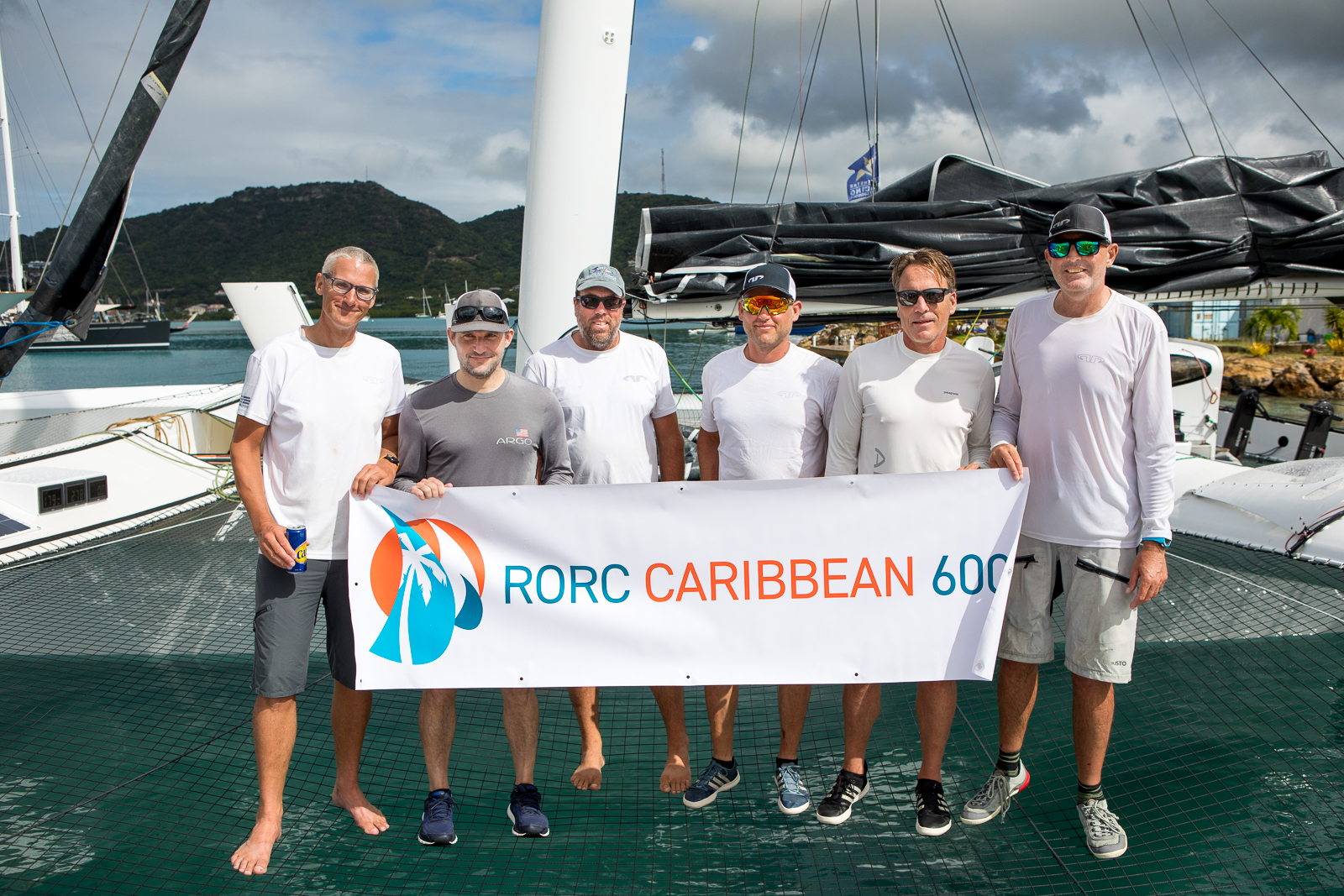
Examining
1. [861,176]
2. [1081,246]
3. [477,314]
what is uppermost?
[861,176]

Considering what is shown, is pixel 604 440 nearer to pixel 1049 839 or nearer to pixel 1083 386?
pixel 1083 386

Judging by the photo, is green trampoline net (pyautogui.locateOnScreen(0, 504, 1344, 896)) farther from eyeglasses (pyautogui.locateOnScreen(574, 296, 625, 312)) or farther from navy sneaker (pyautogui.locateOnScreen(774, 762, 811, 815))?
eyeglasses (pyautogui.locateOnScreen(574, 296, 625, 312))

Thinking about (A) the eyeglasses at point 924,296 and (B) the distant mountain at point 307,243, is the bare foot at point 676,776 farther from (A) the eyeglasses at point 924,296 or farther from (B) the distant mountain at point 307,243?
(B) the distant mountain at point 307,243

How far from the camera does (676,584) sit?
2928mm

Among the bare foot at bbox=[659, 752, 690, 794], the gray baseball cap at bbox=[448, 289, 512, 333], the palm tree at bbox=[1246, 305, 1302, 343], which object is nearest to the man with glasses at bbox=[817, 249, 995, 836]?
the bare foot at bbox=[659, 752, 690, 794]

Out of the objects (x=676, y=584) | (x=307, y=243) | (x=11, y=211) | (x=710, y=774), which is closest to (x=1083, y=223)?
(x=676, y=584)

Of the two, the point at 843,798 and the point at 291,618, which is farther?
the point at 843,798

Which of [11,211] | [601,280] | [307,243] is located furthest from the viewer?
[307,243]

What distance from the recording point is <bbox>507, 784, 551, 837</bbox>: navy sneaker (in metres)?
2.88

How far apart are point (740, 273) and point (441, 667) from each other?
3277mm

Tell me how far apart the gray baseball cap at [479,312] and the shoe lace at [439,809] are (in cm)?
168

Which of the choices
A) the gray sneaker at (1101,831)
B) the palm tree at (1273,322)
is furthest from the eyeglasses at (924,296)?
the palm tree at (1273,322)

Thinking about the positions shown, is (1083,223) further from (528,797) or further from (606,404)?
(528,797)

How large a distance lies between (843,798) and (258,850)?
2017 millimetres
